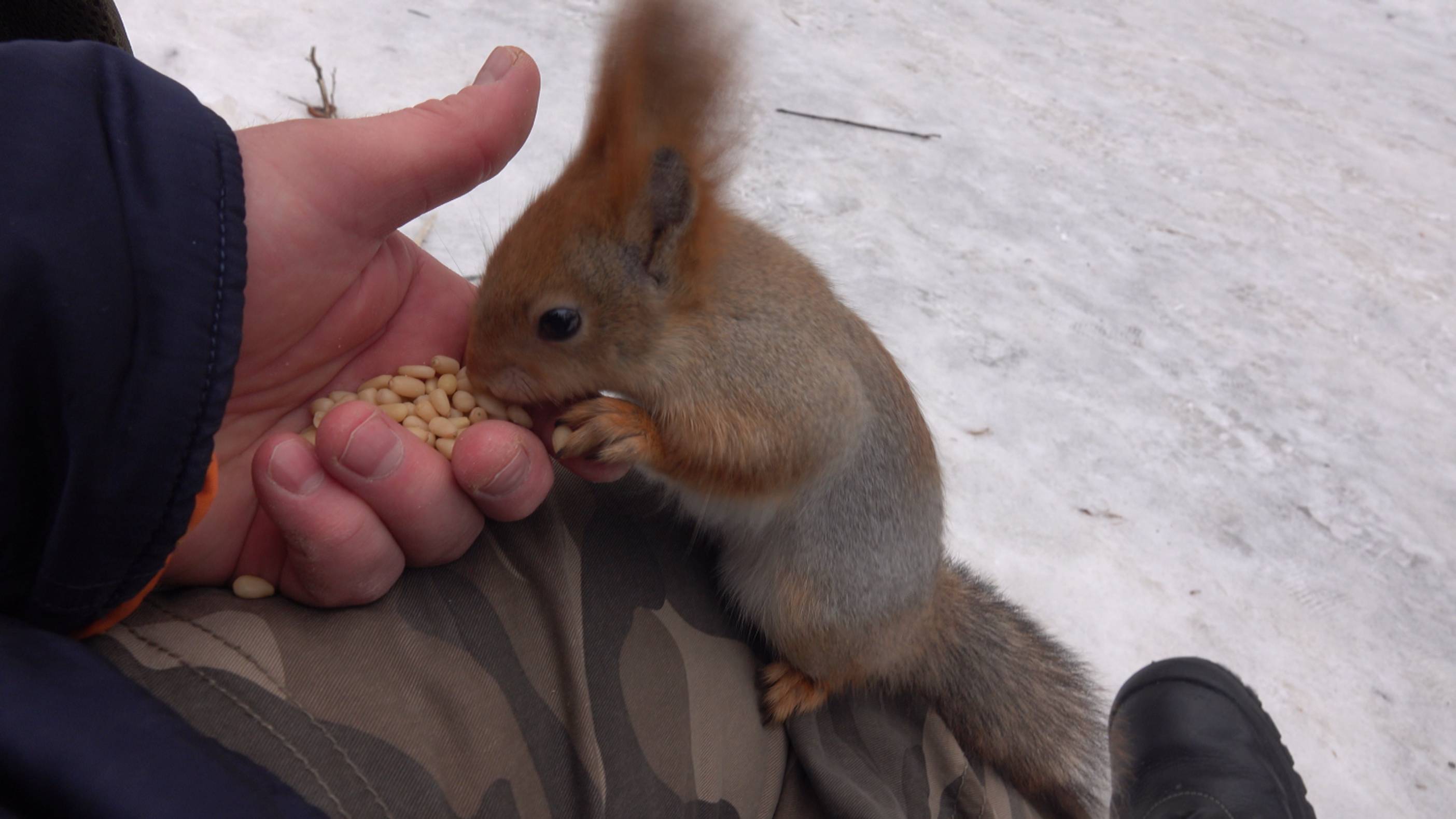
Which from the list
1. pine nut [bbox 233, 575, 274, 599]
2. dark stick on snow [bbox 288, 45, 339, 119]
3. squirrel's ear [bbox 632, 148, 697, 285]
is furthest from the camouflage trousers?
dark stick on snow [bbox 288, 45, 339, 119]

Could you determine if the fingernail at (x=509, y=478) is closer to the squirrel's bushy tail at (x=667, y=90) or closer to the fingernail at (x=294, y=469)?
the fingernail at (x=294, y=469)

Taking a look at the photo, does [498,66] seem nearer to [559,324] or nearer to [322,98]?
[559,324]

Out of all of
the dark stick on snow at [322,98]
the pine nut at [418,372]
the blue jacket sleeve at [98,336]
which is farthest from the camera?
the dark stick on snow at [322,98]

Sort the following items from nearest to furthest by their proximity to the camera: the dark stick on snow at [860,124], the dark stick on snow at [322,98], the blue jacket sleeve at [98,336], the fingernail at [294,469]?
the blue jacket sleeve at [98,336]
the fingernail at [294,469]
the dark stick on snow at [322,98]
the dark stick on snow at [860,124]

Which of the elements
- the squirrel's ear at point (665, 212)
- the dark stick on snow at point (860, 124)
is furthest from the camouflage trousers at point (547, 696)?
the dark stick on snow at point (860, 124)

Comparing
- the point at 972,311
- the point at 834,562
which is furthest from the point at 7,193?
the point at 972,311

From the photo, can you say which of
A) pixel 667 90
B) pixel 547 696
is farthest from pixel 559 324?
pixel 547 696

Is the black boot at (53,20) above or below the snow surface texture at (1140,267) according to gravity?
above
